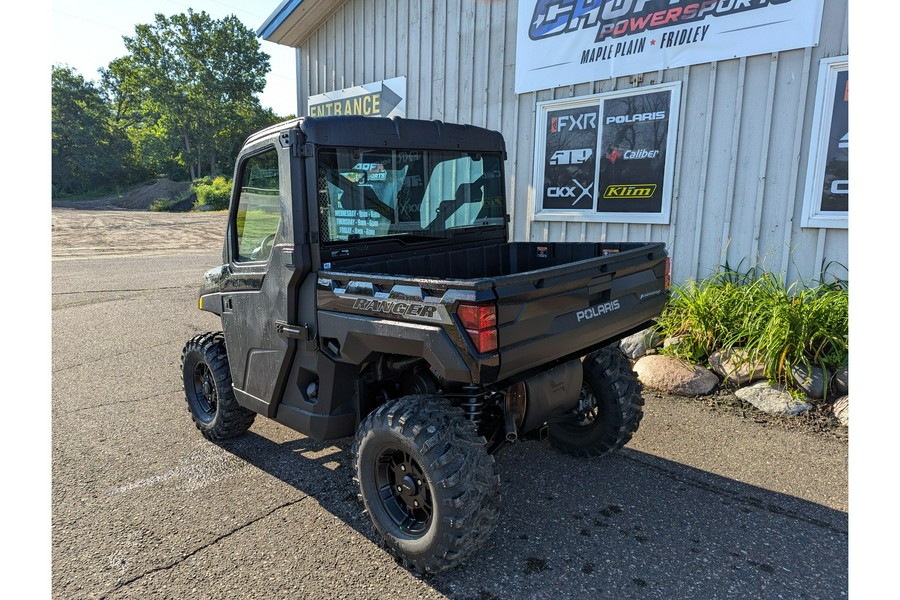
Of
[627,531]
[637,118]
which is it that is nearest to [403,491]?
[627,531]

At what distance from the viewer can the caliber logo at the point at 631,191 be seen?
659 centimetres

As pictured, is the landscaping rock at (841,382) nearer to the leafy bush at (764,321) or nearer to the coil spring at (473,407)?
the leafy bush at (764,321)

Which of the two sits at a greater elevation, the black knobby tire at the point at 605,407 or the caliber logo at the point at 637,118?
the caliber logo at the point at 637,118

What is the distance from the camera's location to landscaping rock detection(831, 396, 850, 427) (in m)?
4.41

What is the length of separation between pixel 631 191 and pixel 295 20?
730cm

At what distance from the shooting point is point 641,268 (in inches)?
133

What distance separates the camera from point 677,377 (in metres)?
5.23

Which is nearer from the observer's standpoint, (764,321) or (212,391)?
(212,391)

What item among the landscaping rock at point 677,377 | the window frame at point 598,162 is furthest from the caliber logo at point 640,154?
the landscaping rock at point 677,377

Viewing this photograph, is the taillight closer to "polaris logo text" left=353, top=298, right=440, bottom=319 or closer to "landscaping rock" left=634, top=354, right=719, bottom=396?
"polaris logo text" left=353, top=298, right=440, bottom=319

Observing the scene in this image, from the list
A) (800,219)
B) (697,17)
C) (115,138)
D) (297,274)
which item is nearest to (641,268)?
(297,274)

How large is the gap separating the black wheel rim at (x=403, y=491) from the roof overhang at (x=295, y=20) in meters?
9.32

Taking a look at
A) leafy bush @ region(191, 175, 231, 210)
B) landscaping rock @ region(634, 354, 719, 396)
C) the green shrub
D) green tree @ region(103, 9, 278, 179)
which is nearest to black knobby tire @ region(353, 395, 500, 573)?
landscaping rock @ region(634, 354, 719, 396)

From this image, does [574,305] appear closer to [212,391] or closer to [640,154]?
[212,391]
